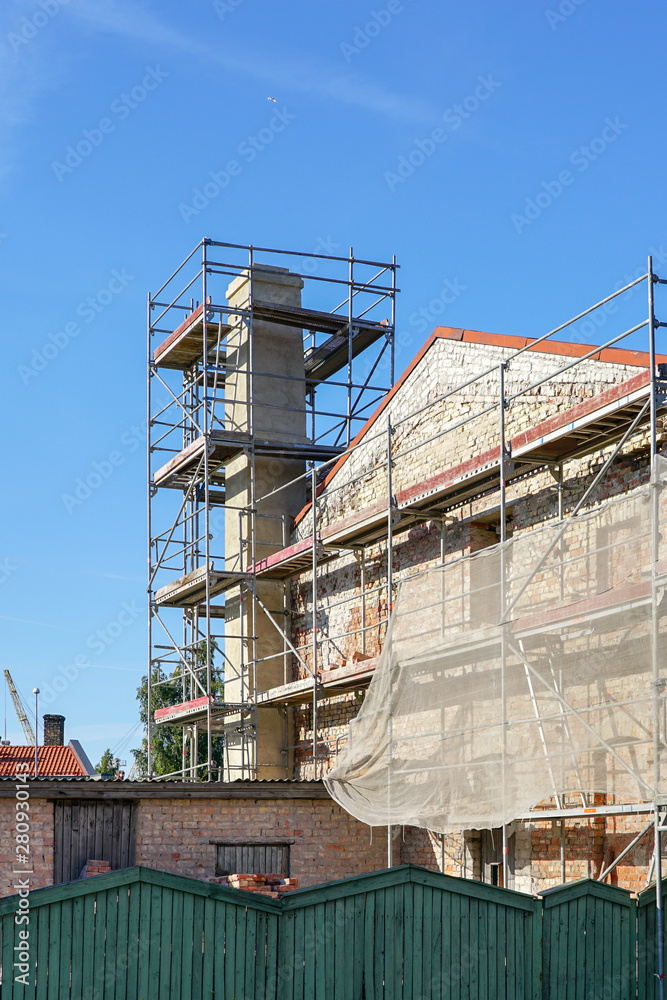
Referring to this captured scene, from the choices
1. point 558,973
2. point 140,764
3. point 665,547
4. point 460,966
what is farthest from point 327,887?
point 140,764

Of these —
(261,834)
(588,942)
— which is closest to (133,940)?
(588,942)

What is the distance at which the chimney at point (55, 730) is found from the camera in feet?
145

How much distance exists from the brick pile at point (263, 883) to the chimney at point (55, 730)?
3121cm

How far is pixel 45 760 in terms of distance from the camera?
118ft

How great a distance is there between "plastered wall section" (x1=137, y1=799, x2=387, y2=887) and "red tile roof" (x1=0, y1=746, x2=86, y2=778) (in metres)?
19.1

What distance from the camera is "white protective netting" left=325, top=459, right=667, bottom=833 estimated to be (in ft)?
36.0

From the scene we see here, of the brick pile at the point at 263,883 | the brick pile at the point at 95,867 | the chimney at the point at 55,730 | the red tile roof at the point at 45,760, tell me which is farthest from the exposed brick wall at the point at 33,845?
the chimney at the point at 55,730

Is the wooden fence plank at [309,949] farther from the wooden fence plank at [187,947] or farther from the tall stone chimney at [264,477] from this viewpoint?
the tall stone chimney at [264,477]

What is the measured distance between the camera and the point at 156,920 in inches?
376

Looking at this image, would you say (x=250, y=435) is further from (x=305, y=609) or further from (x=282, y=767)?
(x=282, y=767)

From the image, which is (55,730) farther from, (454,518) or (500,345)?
(500,345)

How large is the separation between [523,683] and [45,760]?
26082 mm

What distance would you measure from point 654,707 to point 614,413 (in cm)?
341

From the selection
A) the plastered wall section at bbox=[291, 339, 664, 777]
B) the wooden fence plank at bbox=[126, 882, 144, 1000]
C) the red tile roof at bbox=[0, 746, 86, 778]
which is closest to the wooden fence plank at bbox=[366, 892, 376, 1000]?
the wooden fence plank at bbox=[126, 882, 144, 1000]
